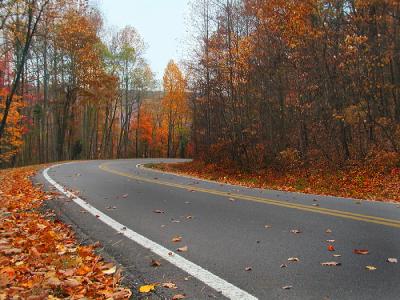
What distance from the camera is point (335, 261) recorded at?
4.99m

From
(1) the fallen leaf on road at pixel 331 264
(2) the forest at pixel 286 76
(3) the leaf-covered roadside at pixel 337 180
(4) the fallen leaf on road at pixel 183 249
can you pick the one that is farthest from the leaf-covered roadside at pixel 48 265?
(2) the forest at pixel 286 76

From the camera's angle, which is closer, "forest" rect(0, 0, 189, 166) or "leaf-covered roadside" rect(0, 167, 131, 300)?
"leaf-covered roadside" rect(0, 167, 131, 300)

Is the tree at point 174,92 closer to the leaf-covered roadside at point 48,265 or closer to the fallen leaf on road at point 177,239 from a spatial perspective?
the leaf-covered roadside at point 48,265

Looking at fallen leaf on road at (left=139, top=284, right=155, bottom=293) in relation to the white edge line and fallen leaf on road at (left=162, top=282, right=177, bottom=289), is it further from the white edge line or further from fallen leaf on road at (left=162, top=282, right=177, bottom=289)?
the white edge line

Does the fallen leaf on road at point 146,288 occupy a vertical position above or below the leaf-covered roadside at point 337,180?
above

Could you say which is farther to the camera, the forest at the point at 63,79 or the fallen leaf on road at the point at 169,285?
the forest at the point at 63,79

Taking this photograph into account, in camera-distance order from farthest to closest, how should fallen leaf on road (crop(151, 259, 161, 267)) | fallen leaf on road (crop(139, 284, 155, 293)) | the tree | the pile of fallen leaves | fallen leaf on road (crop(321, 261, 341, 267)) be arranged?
1. the tree
2. the pile of fallen leaves
3. fallen leaf on road (crop(151, 259, 161, 267))
4. fallen leaf on road (crop(321, 261, 341, 267))
5. fallen leaf on road (crop(139, 284, 155, 293))

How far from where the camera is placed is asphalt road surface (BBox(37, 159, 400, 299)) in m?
4.24

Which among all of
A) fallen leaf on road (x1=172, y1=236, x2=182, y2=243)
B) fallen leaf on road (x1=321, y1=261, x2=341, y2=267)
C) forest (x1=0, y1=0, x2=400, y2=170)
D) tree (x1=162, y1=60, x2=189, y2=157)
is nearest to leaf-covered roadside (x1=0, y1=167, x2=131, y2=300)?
fallen leaf on road (x1=172, y1=236, x2=182, y2=243)

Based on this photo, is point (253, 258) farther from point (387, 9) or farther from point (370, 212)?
point (387, 9)

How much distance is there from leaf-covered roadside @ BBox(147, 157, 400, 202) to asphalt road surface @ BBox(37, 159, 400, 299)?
3.63 m

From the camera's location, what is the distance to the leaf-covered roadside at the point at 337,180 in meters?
13.5

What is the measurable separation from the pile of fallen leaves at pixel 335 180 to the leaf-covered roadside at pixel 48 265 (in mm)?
8647

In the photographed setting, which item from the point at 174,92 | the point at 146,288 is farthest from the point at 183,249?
the point at 174,92
